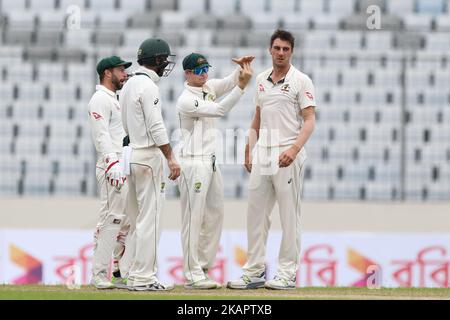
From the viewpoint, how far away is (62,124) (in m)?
19.4

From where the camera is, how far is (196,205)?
34.2 ft

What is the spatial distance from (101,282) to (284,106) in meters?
2.10

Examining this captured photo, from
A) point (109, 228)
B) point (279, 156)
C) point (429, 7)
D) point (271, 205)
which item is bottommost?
point (109, 228)

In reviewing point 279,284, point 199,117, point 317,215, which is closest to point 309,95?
point 199,117

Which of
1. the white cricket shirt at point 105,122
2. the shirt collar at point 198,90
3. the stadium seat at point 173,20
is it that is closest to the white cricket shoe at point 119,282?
the white cricket shirt at point 105,122

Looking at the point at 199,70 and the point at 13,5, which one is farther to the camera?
the point at 13,5

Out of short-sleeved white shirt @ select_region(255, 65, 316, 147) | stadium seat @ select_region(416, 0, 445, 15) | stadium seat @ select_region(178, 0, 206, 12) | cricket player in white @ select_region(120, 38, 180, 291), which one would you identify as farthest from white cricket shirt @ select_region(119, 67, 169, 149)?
stadium seat @ select_region(416, 0, 445, 15)

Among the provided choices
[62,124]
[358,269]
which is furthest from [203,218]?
[62,124]

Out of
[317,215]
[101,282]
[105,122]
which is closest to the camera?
[101,282]

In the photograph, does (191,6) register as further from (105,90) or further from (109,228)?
(109,228)

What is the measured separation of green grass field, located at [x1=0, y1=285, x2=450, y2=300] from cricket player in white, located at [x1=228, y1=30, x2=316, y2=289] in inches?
9.5

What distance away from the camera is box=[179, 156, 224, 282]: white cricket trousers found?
10.4 m

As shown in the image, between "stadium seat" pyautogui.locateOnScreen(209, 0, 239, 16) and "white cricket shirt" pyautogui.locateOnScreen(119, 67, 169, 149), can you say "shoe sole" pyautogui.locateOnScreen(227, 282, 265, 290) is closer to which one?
"white cricket shirt" pyautogui.locateOnScreen(119, 67, 169, 149)
